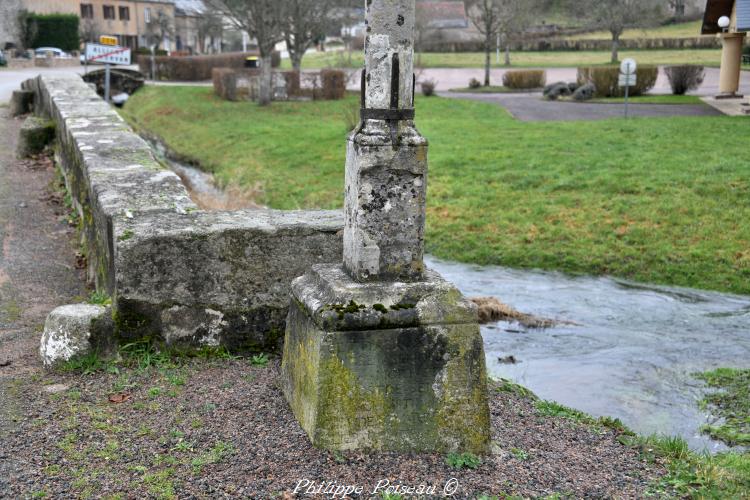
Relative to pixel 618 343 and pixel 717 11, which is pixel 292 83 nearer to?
pixel 717 11

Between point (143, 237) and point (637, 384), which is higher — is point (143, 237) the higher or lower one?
the higher one

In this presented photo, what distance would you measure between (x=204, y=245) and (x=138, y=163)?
2386mm

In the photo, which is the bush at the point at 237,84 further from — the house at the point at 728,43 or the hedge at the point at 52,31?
the hedge at the point at 52,31

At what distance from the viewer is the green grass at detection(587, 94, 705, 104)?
89.0 ft

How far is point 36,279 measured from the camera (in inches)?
254

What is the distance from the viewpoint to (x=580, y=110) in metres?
25.9

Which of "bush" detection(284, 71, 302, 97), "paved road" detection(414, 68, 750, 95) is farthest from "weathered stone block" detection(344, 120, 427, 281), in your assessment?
"paved road" detection(414, 68, 750, 95)

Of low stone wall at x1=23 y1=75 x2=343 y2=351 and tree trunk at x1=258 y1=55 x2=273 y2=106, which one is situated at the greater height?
tree trunk at x1=258 y1=55 x2=273 y2=106

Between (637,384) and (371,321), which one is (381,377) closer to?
(371,321)

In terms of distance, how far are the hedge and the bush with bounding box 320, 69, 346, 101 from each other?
1327 inches

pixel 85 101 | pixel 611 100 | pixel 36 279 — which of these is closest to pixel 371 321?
pixel 36 279

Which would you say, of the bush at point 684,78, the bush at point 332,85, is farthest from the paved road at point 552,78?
the bush at point 332,85

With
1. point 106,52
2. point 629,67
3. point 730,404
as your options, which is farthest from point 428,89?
point 730,404

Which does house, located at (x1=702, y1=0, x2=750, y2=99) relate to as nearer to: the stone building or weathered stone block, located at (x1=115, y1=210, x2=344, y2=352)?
weathered stone block, located at (x1=115, y1=210, x2=344, y2=352)
